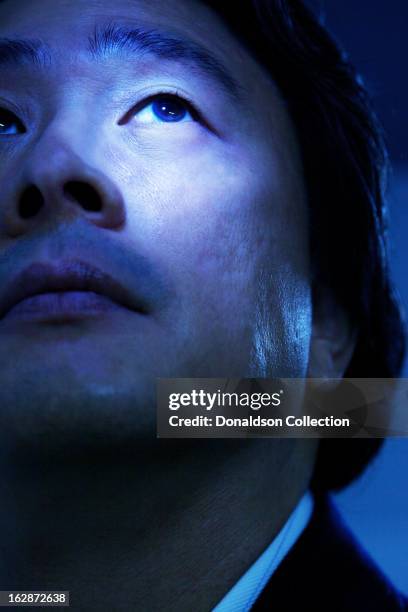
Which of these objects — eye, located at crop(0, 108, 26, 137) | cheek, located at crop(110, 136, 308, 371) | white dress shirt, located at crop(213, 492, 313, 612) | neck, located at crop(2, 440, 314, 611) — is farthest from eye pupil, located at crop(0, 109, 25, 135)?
white dress shirt, located at crop(213, 492, 313, 612)

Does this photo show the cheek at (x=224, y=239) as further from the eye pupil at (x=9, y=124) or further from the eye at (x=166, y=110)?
the eye pupil at (x=9, y=124)

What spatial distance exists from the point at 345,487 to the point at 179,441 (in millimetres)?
578

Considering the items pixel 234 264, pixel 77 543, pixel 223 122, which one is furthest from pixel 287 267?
pixel 77 543

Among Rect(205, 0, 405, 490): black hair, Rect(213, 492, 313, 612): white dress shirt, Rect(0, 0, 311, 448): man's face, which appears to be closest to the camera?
Rect(0, 0, 311, 448): man's face

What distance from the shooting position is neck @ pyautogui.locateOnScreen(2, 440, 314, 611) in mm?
876

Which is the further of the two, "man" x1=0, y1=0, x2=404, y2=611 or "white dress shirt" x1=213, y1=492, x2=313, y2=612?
"white dress shirt" x1=213, y1=492, x2=313, y2=612

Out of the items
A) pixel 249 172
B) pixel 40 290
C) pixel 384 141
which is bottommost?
pixel 40 290

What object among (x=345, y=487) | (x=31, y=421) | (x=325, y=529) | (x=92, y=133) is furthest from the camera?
(x=345, y=487)

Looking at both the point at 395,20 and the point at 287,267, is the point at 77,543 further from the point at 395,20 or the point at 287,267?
the point at 395,20

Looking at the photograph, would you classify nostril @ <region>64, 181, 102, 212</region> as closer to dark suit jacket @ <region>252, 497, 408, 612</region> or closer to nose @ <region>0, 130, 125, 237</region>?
nose @ <region>0, 130, 125, 237</region>

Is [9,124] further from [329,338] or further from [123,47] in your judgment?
[329,338]

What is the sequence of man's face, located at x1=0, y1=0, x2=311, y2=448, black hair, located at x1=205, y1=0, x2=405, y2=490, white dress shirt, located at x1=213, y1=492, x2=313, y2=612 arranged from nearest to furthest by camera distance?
man's face, located at x1=0, y1=0, x2=311, y2=448 < white dress shirt, located at x1=213, y1=492, x2=313, y2=612 < black hair, located at x1=205, y1=0, x2=405, y2=490

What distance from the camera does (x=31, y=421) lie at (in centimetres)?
80

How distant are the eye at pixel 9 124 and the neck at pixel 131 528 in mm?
495
